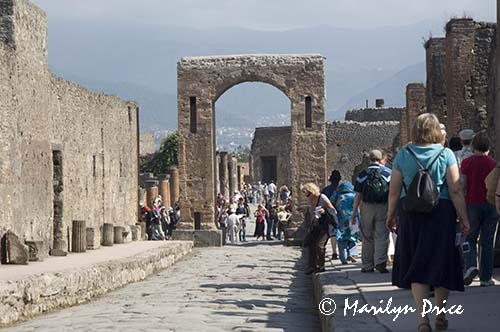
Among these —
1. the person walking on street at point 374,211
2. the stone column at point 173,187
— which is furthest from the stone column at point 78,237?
the stone column at point 173,187

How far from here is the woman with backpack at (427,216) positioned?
296 inches

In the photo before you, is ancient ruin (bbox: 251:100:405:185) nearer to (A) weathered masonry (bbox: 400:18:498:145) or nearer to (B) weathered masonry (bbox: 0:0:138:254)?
(B) weathered masonry (bbox: 0:0:138:254)

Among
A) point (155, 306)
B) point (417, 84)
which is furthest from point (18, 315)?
point (417, 84)

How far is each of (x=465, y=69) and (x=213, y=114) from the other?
1058 centimetres

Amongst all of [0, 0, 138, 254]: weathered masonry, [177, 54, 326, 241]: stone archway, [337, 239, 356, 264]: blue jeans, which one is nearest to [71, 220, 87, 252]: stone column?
[0, 0, 138, 254]: weathered masonry

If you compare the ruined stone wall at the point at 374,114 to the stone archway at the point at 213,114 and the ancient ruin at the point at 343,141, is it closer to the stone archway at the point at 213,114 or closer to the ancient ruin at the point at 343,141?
the ancient ruin at the point at 343,141

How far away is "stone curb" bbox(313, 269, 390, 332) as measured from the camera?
7.80m

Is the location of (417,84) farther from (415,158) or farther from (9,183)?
(415,158)

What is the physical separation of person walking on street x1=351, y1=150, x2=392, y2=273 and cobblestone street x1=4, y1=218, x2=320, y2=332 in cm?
→ 89

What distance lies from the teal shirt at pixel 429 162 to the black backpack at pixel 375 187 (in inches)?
201

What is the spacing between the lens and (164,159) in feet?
205

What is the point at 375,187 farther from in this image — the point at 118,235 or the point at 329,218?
the point at 118,235

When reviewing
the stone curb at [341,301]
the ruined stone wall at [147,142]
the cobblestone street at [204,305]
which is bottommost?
the cobblestone street at [204,305]

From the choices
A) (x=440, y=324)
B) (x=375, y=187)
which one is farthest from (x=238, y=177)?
(x=440, y=324)
